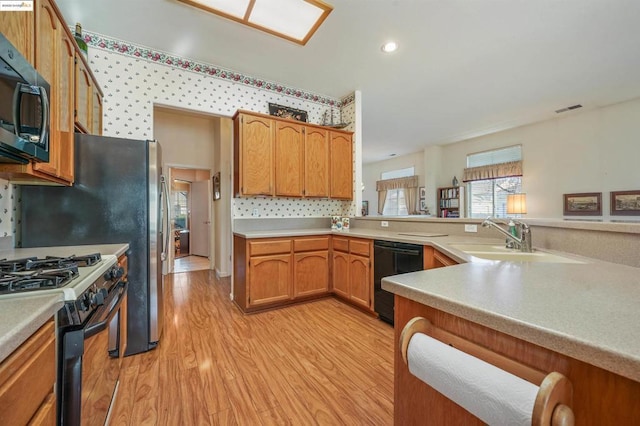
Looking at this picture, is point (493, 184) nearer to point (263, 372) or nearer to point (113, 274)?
point (263, 372)

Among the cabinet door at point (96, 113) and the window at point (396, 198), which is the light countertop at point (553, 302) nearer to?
the cabinet door at point (96, 113)

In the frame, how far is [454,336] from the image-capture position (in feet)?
2.28

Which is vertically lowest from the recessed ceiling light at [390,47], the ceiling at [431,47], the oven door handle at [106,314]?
the oven door handle at [106,314]

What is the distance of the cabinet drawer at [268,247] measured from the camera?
2.72 metres

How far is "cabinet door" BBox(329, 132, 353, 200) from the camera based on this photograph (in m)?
3.57

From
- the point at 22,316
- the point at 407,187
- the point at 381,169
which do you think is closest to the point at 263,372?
the point at 22,316

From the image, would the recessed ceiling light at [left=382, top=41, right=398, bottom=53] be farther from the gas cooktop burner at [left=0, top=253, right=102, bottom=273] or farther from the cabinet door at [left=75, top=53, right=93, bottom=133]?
the gas cooktop burner at [left=0, top=253, right=102, bottom=273]

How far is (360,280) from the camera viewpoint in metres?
2.80

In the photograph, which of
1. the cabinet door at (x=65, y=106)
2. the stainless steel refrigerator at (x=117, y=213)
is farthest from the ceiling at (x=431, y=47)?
the stainless steel refrigerator at (x=117, y=213)

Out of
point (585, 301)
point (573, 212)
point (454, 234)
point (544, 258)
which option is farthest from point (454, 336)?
point (573, 212)

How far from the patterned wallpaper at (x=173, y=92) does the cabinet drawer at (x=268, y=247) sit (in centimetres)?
70

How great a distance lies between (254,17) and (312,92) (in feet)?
5.11

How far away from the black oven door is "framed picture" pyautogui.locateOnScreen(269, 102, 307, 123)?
2.74m

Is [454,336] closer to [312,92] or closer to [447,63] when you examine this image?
[447,63]
